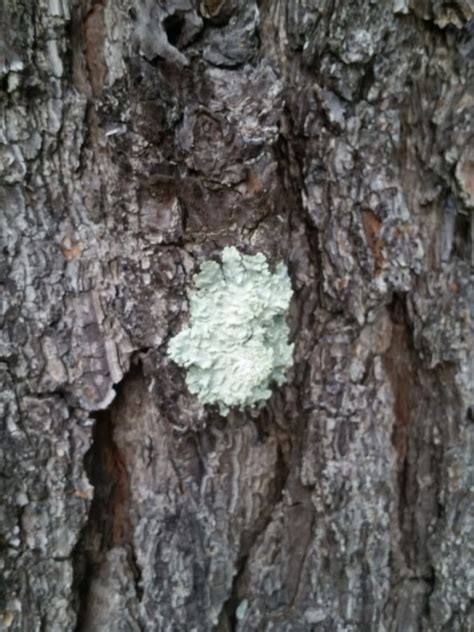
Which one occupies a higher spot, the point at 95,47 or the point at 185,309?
the point at 95,47

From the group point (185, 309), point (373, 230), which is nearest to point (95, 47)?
point (185, 309)

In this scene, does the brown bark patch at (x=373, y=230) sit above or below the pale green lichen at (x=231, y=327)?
above

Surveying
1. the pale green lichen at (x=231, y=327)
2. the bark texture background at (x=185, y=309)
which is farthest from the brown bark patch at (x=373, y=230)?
the pale green lichen at (x=231, y=327)

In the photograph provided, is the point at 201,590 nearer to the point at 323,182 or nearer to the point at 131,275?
the point at 131,275

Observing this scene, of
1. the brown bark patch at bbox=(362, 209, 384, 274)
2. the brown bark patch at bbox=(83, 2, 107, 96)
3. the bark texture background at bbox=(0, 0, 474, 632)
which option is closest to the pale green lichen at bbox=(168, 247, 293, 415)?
the bark texture background at bbox=(0, 0, 474, 632)

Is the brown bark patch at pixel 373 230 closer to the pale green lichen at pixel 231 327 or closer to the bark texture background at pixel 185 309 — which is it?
the bark texture background at pixel 185 309

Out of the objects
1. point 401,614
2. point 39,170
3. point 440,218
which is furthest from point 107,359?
point 401,614

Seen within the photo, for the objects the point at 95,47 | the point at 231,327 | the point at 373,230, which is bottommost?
the point at 231,327

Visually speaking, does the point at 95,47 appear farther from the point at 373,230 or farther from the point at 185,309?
the point at 373,230
